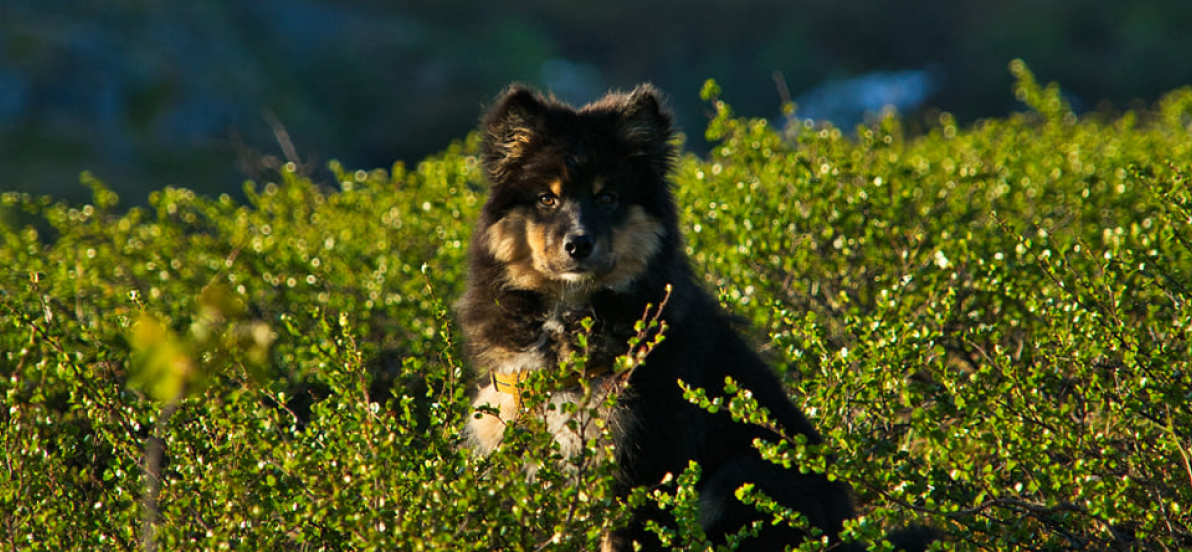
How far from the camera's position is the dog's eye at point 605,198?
4.70m

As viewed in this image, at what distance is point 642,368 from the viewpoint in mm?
4324

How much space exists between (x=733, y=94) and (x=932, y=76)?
241 inches

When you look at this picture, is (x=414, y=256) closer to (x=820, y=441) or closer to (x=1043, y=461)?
(x=820, y=441)

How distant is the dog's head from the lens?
15.1 feet

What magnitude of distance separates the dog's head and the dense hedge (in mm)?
491

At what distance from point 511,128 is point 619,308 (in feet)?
3.17

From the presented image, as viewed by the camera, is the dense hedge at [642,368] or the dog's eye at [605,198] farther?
the dog's eye at [605,198]

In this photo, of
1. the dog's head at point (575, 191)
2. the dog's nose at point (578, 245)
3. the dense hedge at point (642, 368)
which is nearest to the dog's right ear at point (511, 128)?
the dog's head at point (575, 191)

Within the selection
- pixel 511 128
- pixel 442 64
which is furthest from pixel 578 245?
pixel 442 64

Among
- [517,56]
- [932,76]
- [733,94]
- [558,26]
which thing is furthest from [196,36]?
[932,76]

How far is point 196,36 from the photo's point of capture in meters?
23.2

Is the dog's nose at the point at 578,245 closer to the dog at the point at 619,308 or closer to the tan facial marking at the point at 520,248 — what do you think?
the dog at the point at 619,308

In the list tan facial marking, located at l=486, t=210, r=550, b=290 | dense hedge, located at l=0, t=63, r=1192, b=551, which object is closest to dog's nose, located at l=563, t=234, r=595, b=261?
tan facial marking, located at l=486, t=210, r=550, b=290

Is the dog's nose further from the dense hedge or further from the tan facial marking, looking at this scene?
the dense hedge
